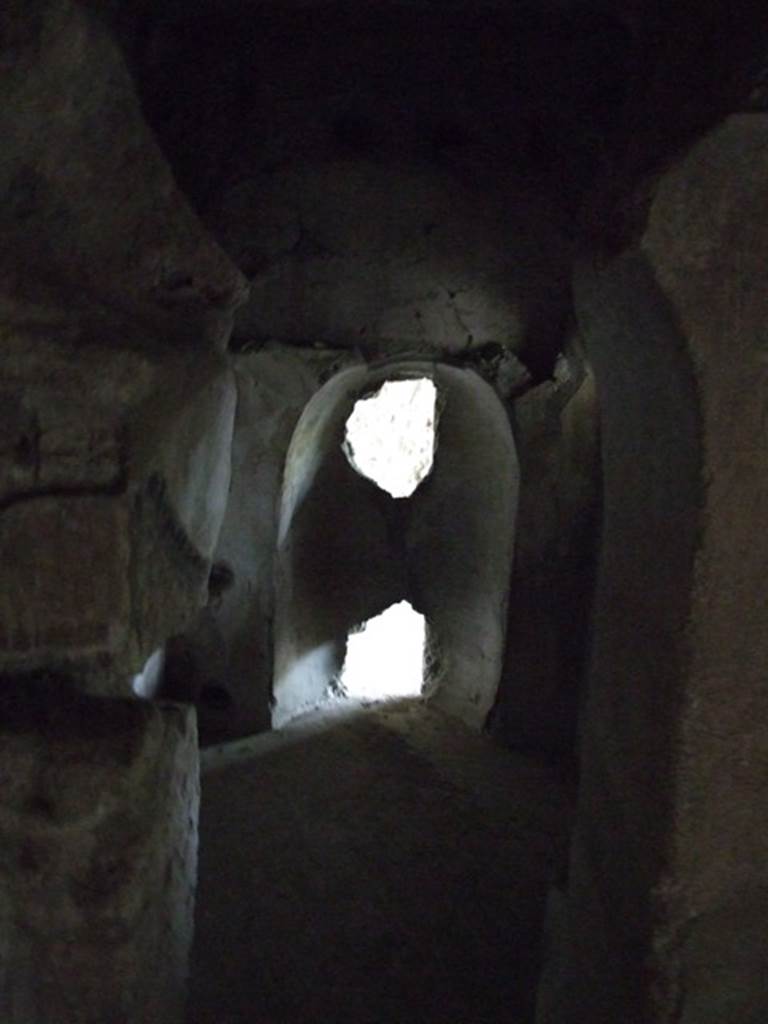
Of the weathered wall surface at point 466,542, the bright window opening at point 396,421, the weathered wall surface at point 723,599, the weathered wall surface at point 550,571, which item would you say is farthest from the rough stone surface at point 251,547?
the bright window opening at point 396,421

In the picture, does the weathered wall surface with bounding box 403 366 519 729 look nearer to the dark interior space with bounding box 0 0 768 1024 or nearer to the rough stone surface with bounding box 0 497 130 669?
the dark interior space with bounding box 0 0 768 1024

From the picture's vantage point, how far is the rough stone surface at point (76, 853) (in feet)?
3.56

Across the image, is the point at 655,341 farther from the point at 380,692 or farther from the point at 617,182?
the point at 380,692

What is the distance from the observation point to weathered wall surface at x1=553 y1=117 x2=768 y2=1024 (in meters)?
1.00

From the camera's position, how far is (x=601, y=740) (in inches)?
56.1

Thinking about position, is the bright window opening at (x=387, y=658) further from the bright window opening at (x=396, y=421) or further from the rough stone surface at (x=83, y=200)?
the rough stone surface at (x=83, y=200)

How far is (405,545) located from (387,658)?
2097 mm

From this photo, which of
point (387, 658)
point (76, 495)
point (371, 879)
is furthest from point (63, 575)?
point (387, 658)

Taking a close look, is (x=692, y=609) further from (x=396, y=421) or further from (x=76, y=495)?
(x=396, y=421)

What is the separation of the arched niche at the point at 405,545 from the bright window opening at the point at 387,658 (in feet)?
0.57

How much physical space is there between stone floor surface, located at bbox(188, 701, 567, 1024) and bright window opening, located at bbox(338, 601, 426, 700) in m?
0.78

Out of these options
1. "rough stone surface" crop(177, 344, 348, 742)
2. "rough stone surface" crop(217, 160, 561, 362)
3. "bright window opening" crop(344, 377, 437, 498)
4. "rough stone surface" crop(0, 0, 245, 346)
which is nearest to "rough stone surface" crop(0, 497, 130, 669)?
"rough stone surface" crop(0, 0, 245, 346)

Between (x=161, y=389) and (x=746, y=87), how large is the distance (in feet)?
2.55

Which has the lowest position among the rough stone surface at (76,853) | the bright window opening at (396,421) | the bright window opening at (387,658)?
the bright window opening at (387,658)
